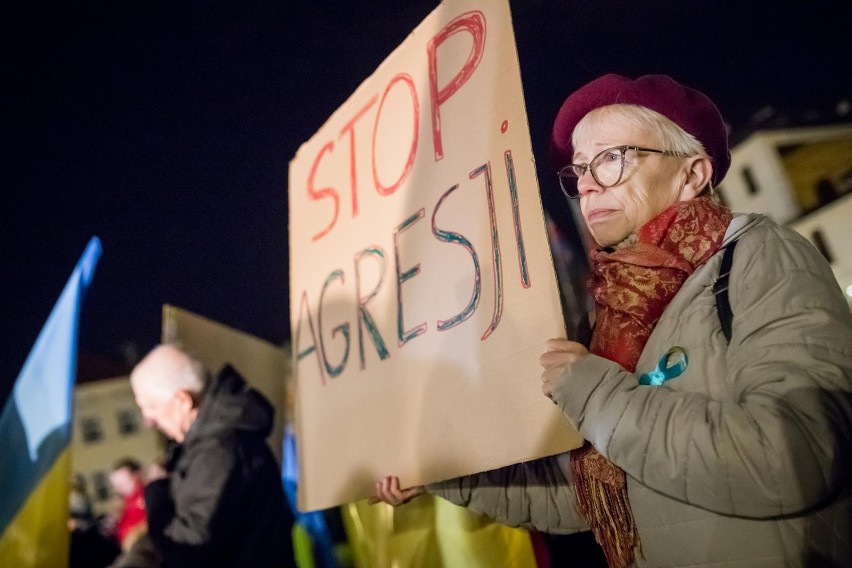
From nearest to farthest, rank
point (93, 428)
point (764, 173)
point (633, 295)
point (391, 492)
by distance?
point (633, 295)
point (391, 492)
point (764, 173)
point (93, 428)

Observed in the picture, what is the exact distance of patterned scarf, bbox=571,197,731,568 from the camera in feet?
4.06

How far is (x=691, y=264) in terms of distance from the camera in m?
1.23

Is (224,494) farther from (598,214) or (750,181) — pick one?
(750,181)

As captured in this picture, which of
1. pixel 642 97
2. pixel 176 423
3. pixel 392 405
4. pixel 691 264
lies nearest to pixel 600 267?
pixel 691 264

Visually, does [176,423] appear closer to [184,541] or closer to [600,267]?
[184,541]

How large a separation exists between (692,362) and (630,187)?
405 mm

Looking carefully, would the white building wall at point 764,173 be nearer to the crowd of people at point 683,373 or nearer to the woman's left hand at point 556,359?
the crowd of people at point 683,373

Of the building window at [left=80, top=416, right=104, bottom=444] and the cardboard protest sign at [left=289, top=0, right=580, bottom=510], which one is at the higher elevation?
the building window at [left=80, top=416, right=104, bottom=444]

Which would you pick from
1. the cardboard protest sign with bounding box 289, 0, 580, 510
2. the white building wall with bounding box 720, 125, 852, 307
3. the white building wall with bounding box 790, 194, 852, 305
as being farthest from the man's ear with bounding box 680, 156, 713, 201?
the white building wall with bounding box 720, 125, 852, 307

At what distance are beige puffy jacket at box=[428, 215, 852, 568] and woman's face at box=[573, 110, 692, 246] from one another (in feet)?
0.60

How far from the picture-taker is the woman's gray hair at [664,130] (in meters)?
1.36

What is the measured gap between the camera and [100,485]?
1074 inches

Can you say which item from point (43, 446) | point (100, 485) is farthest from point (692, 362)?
point (100, 485)

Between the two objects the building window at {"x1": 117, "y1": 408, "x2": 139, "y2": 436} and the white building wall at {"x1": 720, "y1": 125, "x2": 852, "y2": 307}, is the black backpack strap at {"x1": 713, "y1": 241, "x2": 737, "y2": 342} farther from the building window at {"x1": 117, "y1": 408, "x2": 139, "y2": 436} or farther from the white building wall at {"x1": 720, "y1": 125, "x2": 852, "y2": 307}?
the building window at {"x1": 117, "y1": 408, "x2": 139, "y2": 436}
